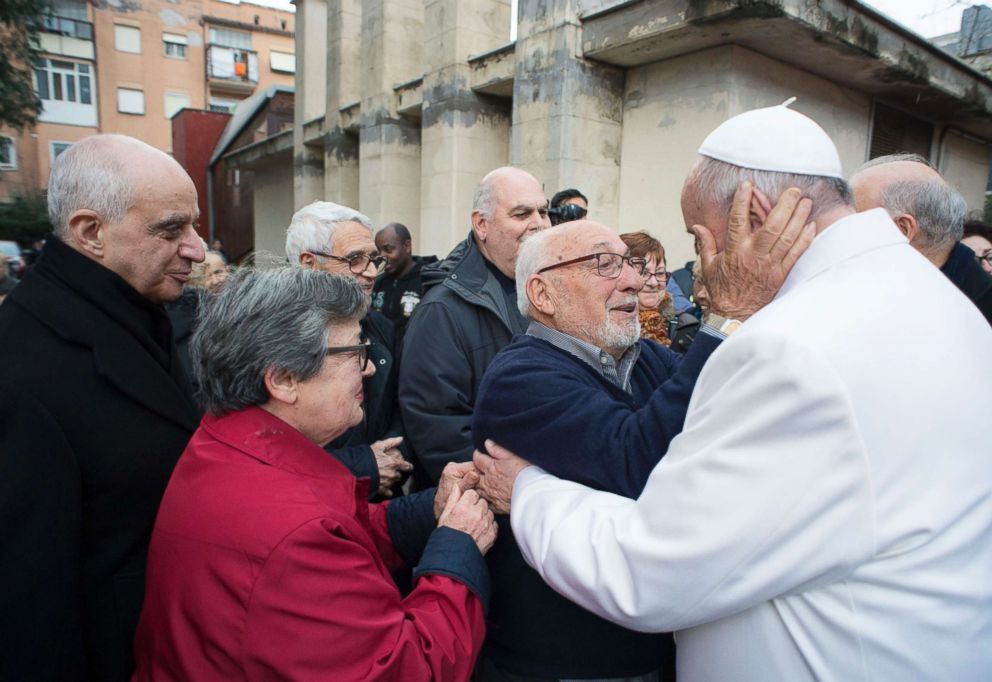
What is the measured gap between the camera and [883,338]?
1125 mm

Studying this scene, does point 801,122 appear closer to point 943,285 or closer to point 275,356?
point 943,285

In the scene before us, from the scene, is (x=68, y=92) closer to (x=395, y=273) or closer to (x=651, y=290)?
(x=395, y=273)

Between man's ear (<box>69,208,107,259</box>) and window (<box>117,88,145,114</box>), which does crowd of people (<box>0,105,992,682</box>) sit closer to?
man's ear (<box>69,208,107,259</box>)

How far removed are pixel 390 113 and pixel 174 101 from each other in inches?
1122

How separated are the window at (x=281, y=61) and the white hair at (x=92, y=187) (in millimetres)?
40879

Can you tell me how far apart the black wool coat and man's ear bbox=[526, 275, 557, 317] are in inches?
42.1

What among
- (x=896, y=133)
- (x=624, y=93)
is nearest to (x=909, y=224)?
(x=624, y=93)

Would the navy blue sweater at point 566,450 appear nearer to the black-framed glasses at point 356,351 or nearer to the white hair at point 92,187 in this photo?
the black-framed glasses at point 356,351

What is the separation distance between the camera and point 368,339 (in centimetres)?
252

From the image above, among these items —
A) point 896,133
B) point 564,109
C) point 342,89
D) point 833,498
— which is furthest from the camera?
point 342,89

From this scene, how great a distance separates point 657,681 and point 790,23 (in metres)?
6.31

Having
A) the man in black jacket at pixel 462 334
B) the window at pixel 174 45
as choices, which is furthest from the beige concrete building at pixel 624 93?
→ the window at pixel 174 45

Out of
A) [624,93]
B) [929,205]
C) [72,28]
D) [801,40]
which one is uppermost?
[72,28]

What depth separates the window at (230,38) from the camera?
3503cm
